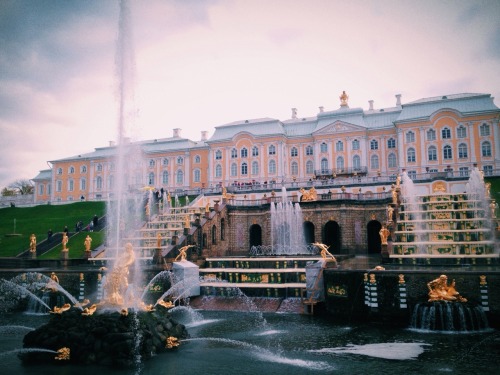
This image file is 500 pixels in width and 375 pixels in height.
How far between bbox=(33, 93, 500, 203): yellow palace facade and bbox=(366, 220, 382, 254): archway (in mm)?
11811

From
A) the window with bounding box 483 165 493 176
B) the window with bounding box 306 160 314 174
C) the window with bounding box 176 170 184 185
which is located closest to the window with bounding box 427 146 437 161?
the window with bounding box 483 165 493 176

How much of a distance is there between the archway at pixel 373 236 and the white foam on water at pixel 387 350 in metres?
21.1

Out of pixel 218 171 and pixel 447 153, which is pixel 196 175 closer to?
pixel 218 171

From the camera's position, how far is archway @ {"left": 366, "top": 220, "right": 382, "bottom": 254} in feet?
112

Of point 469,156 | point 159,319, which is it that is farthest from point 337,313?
point 469,156

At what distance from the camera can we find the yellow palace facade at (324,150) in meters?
53.1

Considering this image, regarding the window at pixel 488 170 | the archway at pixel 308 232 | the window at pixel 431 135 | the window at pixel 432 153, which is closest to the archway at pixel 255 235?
the archway at pixel 308 232

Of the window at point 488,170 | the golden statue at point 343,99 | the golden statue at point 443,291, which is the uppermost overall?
the golden statue at point 343,99

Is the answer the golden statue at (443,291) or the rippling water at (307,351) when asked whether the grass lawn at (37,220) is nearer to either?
the rippling water at (307,351)

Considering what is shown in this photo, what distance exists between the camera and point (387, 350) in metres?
13.0

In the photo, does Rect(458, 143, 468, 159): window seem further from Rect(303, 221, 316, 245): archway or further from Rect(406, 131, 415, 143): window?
Rect(303, 221, 316, 245): archway

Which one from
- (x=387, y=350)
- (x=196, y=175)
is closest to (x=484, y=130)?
(x=196, y=175)

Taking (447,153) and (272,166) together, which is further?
(272,166)

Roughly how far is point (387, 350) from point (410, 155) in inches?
1847
